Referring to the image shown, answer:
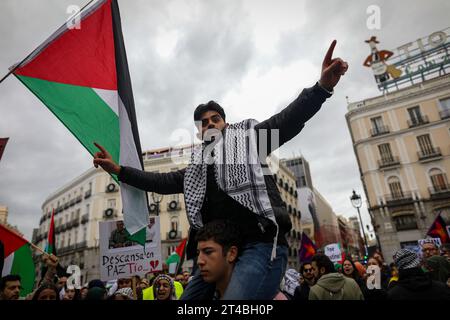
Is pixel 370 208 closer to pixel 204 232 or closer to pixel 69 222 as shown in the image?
pixel 204 232

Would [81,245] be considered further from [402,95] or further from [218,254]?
[218,254]

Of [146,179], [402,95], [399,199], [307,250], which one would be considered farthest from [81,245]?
[402,95]

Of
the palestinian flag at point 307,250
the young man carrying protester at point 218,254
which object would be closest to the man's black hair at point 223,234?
the young man carrying protester at point 218,254

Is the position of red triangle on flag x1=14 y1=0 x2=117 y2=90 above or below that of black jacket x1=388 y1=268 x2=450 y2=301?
above

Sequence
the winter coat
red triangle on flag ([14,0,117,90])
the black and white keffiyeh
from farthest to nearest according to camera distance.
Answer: the winter coat < red triangle on flag ([14,0,117,90]) < the black and white keffiyeh

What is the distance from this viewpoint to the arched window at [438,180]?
2594 centimetres

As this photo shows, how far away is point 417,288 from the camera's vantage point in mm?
2902

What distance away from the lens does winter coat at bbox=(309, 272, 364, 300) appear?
136 inches

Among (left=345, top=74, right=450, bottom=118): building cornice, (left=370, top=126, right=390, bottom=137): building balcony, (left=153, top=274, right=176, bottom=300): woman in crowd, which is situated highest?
(left=345, top=74, right=450, bottom=118): building cornice

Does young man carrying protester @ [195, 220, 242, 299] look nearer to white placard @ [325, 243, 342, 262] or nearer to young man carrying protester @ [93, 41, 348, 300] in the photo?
young man carrying protester @ [93, 41, 348, 300]

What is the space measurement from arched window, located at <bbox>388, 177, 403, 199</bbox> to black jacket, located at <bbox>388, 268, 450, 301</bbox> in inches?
1094

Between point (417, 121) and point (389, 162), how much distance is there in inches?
188

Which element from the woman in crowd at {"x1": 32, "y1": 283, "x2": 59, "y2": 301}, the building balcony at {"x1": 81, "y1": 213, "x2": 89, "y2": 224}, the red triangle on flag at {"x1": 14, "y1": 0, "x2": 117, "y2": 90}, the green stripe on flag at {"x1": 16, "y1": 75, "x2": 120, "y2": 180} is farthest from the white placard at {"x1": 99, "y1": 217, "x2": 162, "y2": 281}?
the building balcony at {"x1": 81, "y1": 213, "x2": 89, "y2": 224}

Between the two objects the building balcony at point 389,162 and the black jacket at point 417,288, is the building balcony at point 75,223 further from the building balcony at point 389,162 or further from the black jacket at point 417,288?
the black jacket at point 417,288
